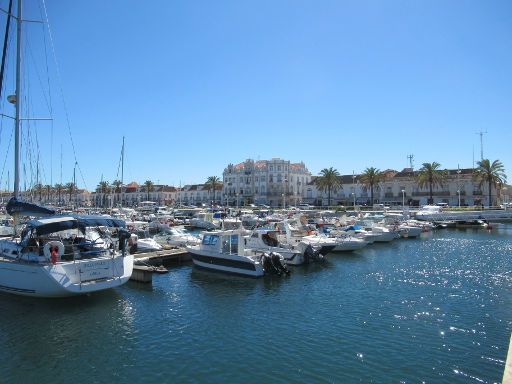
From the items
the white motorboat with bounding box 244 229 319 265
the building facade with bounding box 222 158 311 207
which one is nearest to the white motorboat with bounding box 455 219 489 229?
the white motorboat with bounding box 244 229 319 265

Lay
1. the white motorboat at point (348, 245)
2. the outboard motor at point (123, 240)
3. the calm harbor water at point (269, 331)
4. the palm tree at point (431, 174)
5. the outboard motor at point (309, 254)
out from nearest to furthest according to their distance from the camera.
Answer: the calm harbor water at point (269, 331)
the outboard motor at point (123, 240)
the outboard motor at point (309, 254)
the white motorboat at point (348, 245)
the palm tree at point (431, 174)

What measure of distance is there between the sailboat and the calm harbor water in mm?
1082

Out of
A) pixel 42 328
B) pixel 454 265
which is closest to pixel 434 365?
pixel 42 328

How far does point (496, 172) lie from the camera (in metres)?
86.5

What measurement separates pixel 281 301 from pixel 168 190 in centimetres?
14688

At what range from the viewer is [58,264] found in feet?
65.3

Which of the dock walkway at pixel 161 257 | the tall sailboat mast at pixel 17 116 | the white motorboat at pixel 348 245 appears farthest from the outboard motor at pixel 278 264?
the tall sailboat mast at pixel 17 116

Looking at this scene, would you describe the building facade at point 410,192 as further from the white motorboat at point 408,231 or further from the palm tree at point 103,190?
the palm tree at point 103,190

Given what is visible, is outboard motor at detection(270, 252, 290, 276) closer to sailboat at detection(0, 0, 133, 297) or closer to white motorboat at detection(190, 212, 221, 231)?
sailboat at detection(0, 0, 133, 297)

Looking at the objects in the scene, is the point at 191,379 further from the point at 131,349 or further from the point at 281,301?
the point at 281,301

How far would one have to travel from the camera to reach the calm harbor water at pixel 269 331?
13.3 metres

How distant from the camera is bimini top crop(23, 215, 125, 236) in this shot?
70.2 ft

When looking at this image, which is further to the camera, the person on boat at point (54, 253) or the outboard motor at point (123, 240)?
the outboard motor at point (123, 240)

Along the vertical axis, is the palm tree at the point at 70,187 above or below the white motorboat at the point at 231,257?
above
